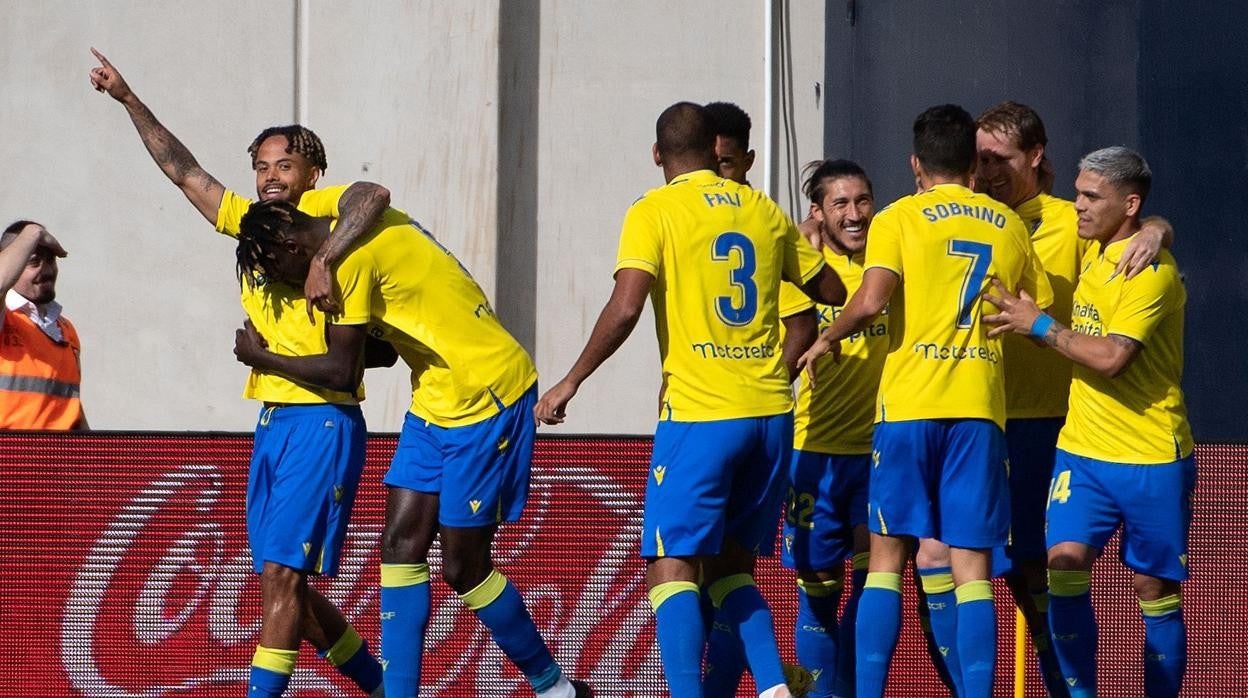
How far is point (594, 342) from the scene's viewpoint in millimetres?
5668

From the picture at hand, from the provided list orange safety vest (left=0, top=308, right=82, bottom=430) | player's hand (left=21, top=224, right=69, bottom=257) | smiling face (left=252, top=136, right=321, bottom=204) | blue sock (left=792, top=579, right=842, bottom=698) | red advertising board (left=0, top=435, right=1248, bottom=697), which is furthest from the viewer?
orange safety vest (left=0, top=308, right=82, bottom=430)

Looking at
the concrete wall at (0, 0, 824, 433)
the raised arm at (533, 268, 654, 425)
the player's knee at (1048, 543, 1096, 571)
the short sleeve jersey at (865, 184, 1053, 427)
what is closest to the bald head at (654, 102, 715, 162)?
the raised arm at (533, 268, 654, 425)

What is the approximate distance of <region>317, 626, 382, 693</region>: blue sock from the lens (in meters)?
6.66

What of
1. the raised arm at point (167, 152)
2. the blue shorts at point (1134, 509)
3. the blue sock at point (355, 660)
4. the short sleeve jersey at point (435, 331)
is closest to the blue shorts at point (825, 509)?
the blue shorts at point (1134, 509)

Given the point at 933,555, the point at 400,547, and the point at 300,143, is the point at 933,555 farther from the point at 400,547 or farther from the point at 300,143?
the point at 300,143

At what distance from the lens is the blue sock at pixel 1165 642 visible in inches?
245

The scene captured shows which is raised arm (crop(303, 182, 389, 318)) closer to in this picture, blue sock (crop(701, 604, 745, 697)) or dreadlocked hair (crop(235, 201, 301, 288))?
dreadlocked hair (crop(235, 201, 301, 288))

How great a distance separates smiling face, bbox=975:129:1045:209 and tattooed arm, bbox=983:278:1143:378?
73 cm

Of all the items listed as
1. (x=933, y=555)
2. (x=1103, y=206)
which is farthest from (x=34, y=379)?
(x=1103, y=206)

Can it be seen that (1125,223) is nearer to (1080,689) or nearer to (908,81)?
(1080,689)

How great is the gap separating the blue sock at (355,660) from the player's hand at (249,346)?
130 cm

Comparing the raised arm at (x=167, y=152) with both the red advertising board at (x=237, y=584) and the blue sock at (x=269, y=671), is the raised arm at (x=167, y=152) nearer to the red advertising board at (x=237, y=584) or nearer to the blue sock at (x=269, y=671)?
the red advertising board at (x=237, y=584)

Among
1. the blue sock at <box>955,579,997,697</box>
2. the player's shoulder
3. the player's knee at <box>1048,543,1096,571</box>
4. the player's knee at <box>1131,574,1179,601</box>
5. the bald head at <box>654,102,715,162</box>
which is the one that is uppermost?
the bald head at <box>654,102,715,162</box>

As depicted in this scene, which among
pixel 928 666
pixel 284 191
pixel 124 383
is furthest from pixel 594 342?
pixel 124 383
